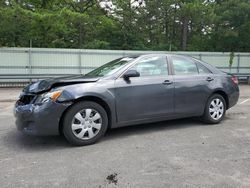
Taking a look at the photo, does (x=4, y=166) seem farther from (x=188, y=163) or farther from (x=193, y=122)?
(x=193, y=122)

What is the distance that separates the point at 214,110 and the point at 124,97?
2230 millimetres

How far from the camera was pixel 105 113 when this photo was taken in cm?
509

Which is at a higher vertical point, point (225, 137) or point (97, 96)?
point (97, 96)

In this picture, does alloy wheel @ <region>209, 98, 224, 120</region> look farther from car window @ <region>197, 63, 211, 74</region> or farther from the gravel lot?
car window @ <region>197, 63, 211, 74</region>

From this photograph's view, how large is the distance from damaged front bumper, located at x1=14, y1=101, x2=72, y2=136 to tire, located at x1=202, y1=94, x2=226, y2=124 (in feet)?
9.84

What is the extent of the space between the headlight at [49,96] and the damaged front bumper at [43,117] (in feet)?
0.21

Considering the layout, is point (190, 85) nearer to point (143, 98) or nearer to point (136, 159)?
point (143, 98)

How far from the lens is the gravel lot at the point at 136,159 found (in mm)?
3609

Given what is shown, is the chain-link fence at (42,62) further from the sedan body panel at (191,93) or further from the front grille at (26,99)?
the front grille at (26,99)

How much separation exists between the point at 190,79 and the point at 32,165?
11.3 ft

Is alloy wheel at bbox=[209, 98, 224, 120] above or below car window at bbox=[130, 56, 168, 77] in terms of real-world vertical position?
below

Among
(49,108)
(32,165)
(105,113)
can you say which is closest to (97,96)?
(105,113)

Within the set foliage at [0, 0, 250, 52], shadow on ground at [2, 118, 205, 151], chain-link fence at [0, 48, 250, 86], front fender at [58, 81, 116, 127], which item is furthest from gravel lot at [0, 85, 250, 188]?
foliage at [0, 0, 250, 52]

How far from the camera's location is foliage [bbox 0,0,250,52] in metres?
18.2
